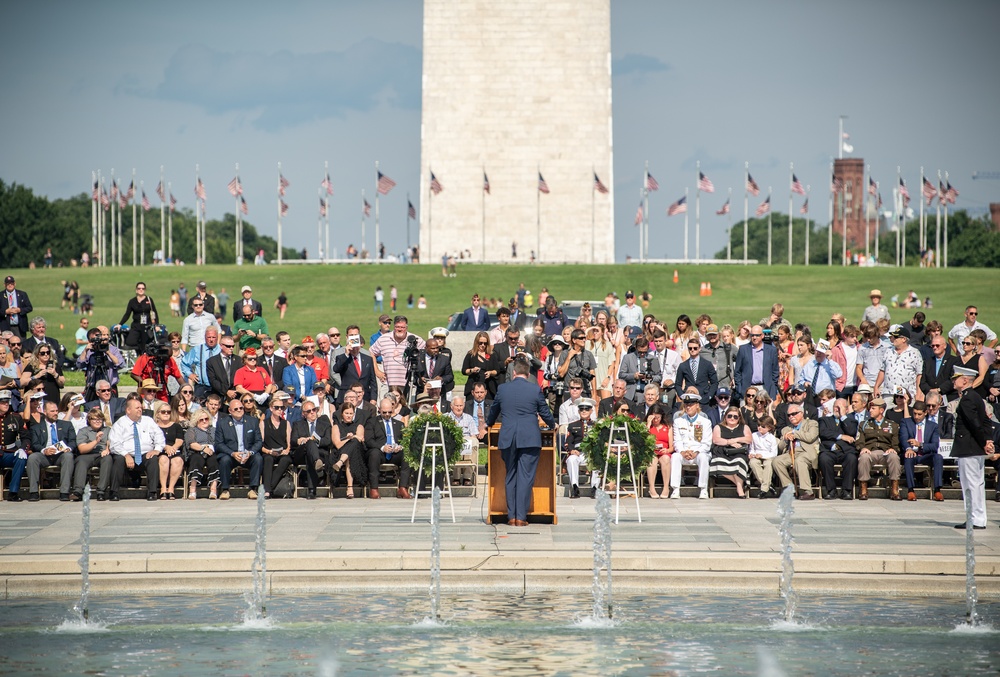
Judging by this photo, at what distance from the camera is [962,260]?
11319 centimetres

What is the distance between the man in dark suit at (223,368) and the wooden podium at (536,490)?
18.3ft

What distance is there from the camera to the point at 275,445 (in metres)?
17.9

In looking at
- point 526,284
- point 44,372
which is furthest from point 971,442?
point 526,284

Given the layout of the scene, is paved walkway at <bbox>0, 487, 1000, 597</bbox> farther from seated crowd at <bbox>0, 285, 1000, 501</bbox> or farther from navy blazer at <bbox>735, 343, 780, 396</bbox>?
navy blazer at <bbox>735, 343, 780, 396</bbox>

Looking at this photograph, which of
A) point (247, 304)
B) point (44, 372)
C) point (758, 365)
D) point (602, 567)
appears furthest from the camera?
point (247, 304)

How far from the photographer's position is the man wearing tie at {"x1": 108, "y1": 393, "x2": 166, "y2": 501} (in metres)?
17.5

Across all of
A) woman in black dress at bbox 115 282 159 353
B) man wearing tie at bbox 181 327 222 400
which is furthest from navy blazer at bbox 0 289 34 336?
man wearing tie at bbox 181 327 222 400

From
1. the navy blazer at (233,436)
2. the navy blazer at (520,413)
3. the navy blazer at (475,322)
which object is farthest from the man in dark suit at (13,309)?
the navy blazer at (520,413)

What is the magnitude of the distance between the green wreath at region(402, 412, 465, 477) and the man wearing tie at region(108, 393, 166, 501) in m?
3.46

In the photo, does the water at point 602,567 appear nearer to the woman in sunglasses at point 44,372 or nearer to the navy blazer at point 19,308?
the woman in sunglasses at point 44,372

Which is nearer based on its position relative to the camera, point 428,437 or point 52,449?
point 428,437

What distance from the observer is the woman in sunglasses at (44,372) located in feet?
66.1

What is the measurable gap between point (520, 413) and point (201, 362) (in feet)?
25.6

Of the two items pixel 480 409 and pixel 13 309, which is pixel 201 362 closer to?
pixel 13 309
